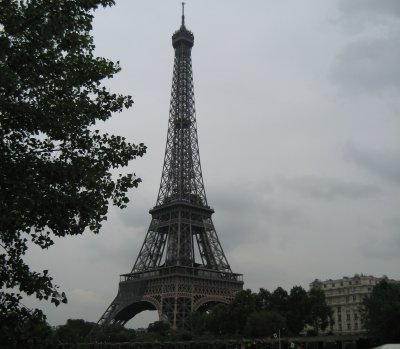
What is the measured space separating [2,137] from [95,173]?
9.33 feet

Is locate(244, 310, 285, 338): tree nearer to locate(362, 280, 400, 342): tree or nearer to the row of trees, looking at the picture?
the row of trees

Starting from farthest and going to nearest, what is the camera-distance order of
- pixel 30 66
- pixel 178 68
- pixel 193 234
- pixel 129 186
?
pixel 178 68, pixel 193 234, pixel 129 186, pixel 30 66

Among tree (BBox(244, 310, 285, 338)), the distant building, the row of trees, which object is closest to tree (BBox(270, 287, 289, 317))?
the row of trees

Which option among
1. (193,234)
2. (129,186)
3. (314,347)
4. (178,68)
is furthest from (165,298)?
(129,186)

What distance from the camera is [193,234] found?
113 meters

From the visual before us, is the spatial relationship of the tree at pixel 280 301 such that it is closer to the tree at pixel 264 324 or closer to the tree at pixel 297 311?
the tree at pixel 297 311

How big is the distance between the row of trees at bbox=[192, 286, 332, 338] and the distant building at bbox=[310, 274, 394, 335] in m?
49.1

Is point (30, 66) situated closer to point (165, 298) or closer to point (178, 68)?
point (165, 298)

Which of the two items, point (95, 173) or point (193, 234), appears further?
point (193, 234)

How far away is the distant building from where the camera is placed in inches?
5408

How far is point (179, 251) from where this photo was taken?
10525 cm

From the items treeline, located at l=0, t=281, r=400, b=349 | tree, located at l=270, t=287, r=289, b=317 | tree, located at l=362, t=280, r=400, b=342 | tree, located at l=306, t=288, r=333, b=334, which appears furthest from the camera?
tree, located at l=270, t=287, r=289, b=317

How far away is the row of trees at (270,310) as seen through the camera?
3509 inches

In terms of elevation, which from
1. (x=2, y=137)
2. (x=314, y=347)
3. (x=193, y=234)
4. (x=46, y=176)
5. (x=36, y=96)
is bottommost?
(x=314, y=347)
